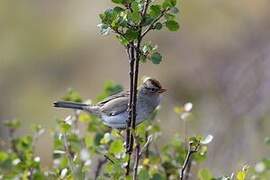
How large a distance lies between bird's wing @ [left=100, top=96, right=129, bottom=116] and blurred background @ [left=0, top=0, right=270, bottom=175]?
332 cm

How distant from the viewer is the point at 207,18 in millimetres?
10750

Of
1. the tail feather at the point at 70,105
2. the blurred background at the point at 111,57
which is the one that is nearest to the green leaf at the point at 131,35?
the tail feather at the point at 70,105

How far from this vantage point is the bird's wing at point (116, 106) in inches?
176

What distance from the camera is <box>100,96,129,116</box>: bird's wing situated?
448cm

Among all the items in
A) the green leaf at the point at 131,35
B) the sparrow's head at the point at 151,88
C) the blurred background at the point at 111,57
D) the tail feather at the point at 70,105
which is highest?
the blurred background at the point at 111,57

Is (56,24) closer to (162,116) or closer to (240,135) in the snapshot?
(162,116)

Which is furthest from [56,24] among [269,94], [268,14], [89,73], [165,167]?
[165,167]

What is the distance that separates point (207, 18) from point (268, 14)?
0.82m

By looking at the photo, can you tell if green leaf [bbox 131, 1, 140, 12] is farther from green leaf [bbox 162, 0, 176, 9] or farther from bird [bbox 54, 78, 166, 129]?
bird [bbox 54, 78, 166, 129]

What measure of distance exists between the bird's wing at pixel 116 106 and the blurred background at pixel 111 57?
10.9 ft

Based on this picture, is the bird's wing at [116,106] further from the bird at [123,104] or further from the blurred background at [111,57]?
the blurred background at [111,57]

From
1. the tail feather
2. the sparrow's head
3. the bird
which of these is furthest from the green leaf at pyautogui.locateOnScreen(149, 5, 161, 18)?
the sparrow's head

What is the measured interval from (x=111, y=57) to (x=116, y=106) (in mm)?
6147

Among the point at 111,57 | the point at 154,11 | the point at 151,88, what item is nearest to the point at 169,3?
the point at 154,11
